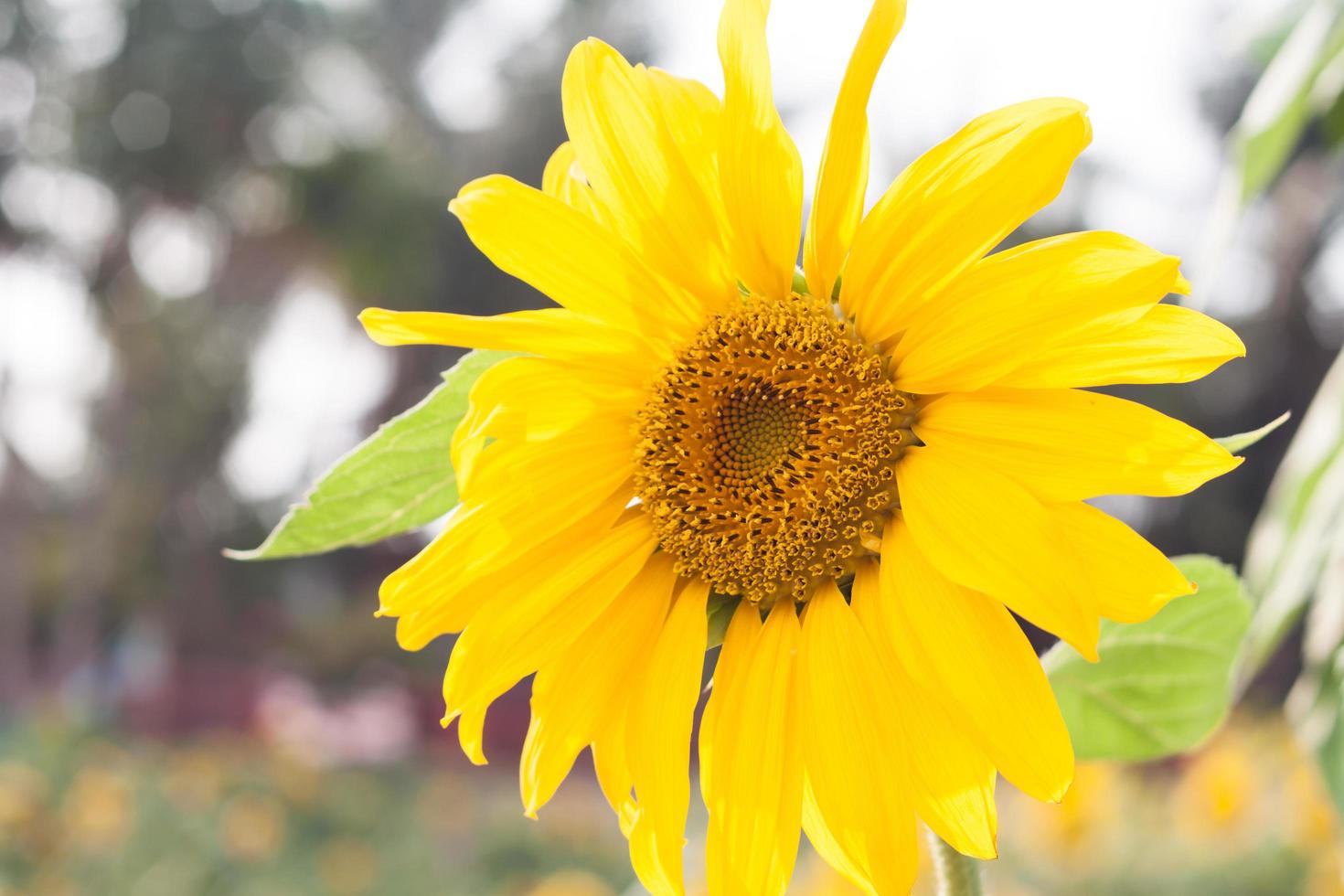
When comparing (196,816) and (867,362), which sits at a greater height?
(867,362)

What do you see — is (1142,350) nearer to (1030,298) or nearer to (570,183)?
(1030,298)

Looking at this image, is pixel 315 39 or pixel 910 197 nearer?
pixel 910 197

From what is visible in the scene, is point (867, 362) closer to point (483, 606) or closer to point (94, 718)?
point (483, 606)

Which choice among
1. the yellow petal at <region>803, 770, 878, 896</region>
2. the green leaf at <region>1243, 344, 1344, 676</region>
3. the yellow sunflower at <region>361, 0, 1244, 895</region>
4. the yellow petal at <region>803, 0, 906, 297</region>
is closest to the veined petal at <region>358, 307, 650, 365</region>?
the yellow sunflower at <region>361, 0, 1244, 895</region>

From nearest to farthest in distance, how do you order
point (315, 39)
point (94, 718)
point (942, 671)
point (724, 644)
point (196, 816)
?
point (942, 671) → point (724, 644) → point (196, 816) → point (94, 718) → point (315, 39)

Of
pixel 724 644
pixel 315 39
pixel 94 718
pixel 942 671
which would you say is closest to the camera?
pixel 942 671

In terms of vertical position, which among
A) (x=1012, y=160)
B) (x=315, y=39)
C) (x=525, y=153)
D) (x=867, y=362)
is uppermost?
(x=1012, y=160)

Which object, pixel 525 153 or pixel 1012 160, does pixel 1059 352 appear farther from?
pixel 525 153

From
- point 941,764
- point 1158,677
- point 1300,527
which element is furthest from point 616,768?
point 1300,527

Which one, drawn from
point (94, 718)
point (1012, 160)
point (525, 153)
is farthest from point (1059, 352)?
point (525, 153)
